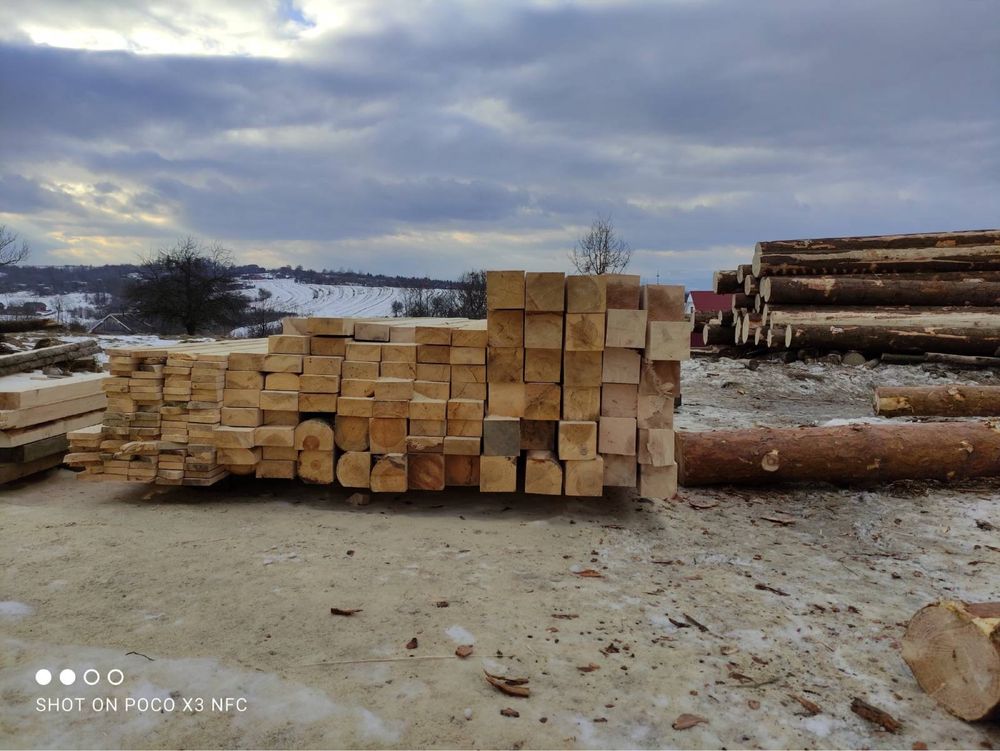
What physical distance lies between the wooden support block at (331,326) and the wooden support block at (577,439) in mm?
1838

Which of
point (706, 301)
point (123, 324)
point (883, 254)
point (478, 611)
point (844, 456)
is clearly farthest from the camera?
point (123, 324)

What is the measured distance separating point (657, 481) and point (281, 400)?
3002 millimetres

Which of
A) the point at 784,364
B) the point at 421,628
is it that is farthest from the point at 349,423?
the point at 784,364

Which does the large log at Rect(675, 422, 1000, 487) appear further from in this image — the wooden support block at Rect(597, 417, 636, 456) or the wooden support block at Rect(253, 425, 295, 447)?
the wooden support block at Rect(253, 425, 295, 447)

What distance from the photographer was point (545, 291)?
4730 mm

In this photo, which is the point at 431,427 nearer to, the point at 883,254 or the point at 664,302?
the point at 664,302

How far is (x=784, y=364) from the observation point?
1214 centimetres

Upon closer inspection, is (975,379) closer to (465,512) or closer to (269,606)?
(465,512)

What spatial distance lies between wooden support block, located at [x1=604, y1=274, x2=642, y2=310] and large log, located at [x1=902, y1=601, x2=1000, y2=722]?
8.81 ft

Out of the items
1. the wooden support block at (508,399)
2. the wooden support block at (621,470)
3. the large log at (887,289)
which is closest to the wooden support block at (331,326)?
the wooden support block at (508,399)

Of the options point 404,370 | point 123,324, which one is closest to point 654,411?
point 404,370

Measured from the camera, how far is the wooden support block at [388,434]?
5.00 meters

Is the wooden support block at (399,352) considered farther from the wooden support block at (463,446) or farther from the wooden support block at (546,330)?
the wooden support block at (546,330)

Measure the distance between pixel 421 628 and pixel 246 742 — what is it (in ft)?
3.29
